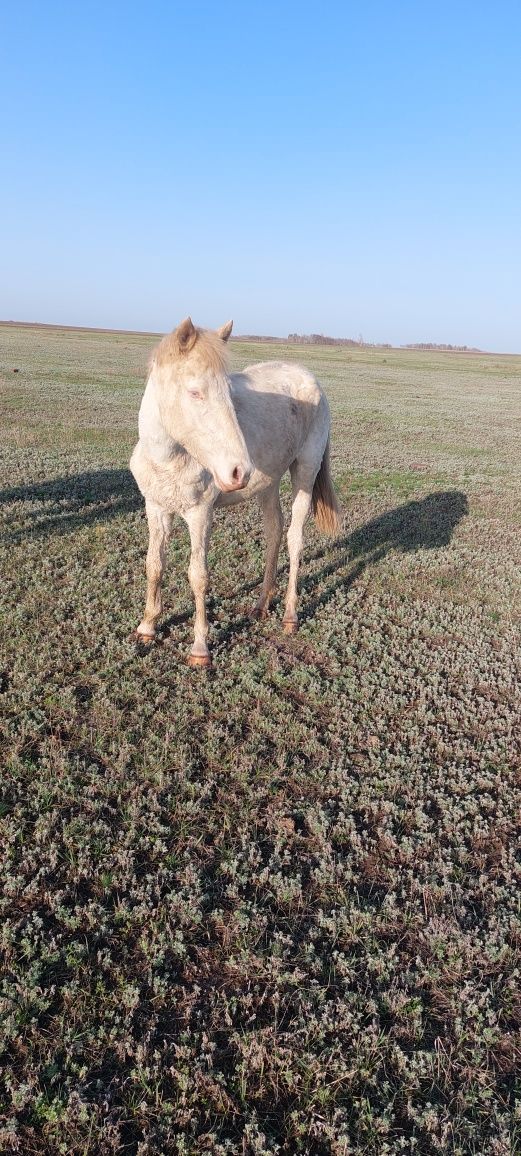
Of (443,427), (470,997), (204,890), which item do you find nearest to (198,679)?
(204,890)

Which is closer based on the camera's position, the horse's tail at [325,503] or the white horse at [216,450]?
the white horse at [216,450]

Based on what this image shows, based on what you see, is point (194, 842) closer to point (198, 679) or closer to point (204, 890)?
point (204, 890)

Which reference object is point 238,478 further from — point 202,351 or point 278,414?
point 278,414

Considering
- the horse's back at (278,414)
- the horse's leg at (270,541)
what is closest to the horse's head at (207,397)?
the horse's back at (278,414)

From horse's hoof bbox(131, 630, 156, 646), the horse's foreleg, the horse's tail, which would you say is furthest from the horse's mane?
the horse's tail

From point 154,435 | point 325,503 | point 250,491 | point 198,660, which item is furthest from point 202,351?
point 325,503

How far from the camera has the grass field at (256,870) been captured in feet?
7.84

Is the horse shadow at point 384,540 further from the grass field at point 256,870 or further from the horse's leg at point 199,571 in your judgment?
the horse's leg at point 199,571

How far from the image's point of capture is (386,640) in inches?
259

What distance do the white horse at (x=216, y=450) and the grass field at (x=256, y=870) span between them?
2.79 ft

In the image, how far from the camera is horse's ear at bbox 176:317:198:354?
388 cm

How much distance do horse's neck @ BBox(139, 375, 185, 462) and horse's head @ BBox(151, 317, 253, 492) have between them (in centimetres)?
56

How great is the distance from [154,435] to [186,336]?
1074 mm

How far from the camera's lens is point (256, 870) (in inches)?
138
